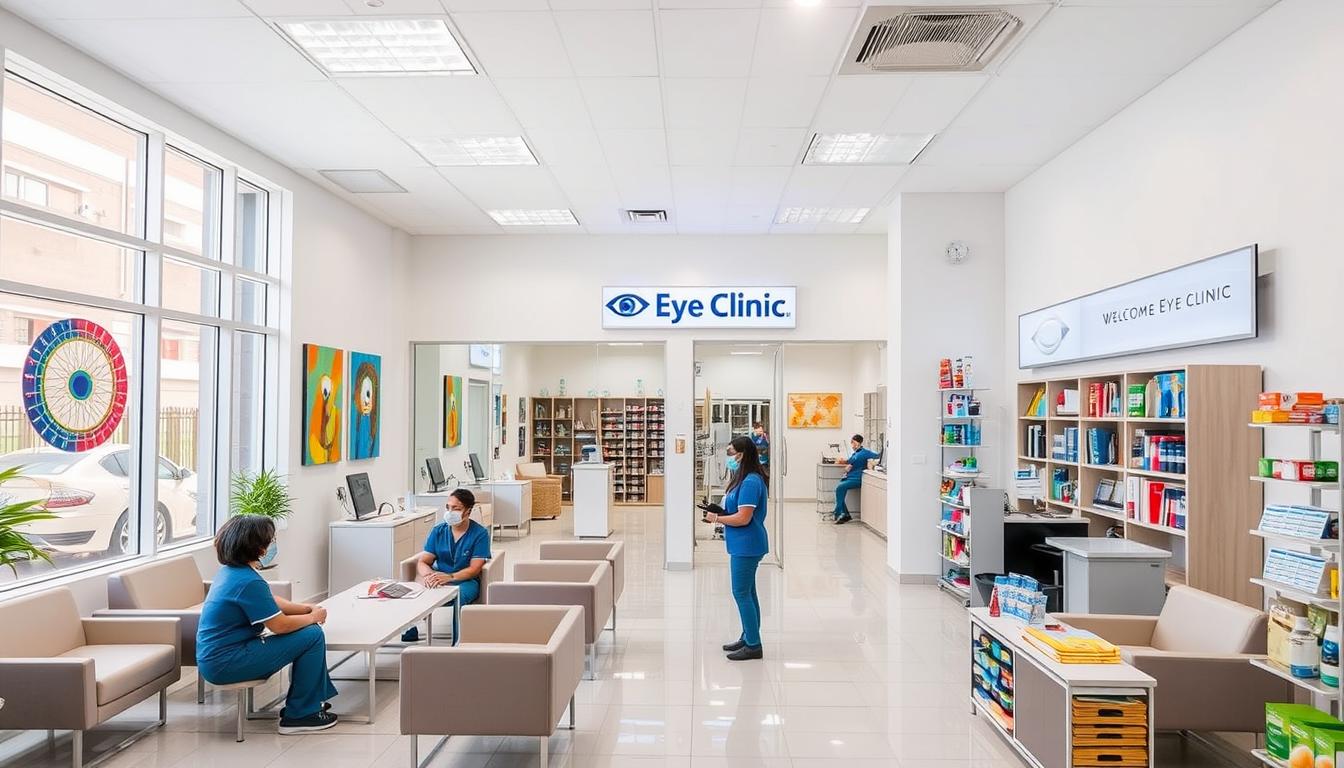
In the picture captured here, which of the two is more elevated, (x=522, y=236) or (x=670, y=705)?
(x=522, y=236)

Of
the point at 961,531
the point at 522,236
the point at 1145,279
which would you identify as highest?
the point at 522,236

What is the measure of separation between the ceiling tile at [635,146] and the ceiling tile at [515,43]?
1205 millimetres

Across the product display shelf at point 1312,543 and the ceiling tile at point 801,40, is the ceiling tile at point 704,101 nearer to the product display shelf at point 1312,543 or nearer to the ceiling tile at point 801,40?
the ceiling tile at point 801,40

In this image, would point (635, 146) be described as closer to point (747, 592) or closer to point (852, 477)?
point (747, 592)

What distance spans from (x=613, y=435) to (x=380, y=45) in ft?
22.8

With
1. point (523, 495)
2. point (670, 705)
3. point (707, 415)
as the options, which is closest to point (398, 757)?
point (670, 705)

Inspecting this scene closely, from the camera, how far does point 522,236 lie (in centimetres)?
1014

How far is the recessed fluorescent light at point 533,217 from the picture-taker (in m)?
9.09

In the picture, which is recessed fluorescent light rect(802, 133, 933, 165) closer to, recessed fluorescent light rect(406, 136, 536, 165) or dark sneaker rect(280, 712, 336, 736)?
recessed fluorescent light rect(406, 136, 536, 165)

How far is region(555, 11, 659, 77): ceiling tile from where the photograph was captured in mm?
4648

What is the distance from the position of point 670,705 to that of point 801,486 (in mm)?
11565

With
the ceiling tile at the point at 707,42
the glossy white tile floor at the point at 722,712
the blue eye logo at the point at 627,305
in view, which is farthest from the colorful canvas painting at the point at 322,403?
the ceiling tile at the point at 707,42

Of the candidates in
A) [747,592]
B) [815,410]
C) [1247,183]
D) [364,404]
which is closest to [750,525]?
[747,592]

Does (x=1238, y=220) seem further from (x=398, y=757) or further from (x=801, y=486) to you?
(x=801, y=486)
